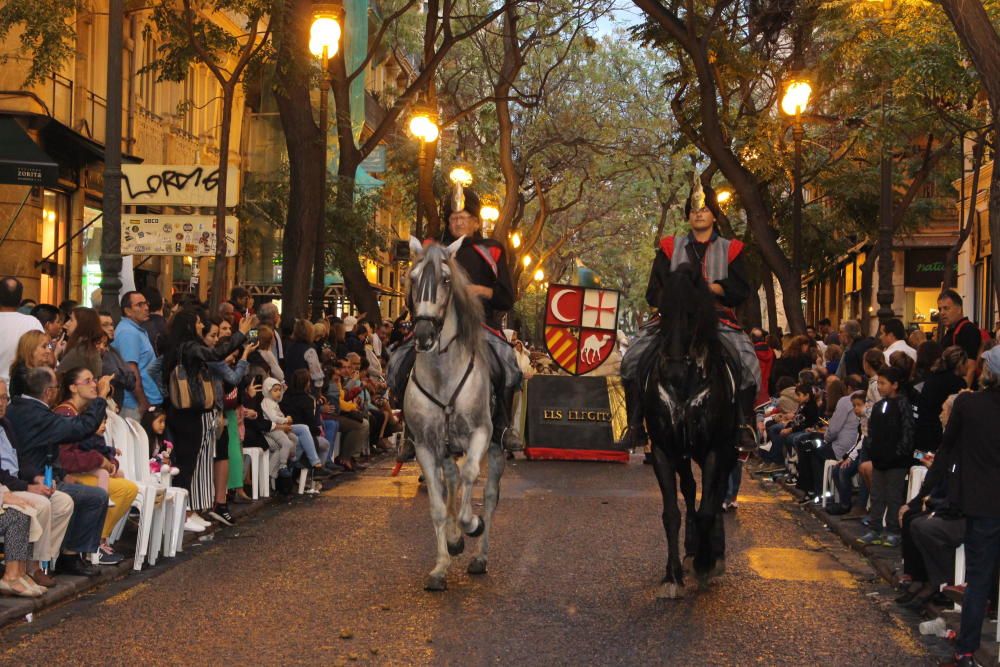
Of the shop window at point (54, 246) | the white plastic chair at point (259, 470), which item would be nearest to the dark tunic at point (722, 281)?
the white plastic chair at point (259, 470)

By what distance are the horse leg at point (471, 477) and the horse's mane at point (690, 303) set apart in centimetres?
157

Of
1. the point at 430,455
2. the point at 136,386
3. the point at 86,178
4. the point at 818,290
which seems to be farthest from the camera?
the point at 818,290

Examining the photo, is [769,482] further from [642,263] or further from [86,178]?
[642,263]

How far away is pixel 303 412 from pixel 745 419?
7.76 m

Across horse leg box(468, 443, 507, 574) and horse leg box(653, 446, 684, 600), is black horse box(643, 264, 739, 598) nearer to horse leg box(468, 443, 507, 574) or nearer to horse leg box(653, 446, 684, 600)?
horse leg box(653, 446, 684, 600)

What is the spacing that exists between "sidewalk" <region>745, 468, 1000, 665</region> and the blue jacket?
566 centimetres

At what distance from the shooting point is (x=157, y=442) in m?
13.5

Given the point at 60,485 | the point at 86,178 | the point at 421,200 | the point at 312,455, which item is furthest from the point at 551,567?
the point at 421,200

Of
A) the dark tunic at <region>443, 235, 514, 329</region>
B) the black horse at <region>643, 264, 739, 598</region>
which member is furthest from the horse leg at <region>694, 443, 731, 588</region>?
the dark tunic at <region>443, 235, 514, 329</region>

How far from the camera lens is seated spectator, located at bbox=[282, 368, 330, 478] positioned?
17.5 m

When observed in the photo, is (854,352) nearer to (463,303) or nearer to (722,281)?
(722,281)

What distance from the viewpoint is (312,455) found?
17578mm

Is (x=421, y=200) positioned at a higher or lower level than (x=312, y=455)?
higher

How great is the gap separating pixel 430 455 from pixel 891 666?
150 inches
